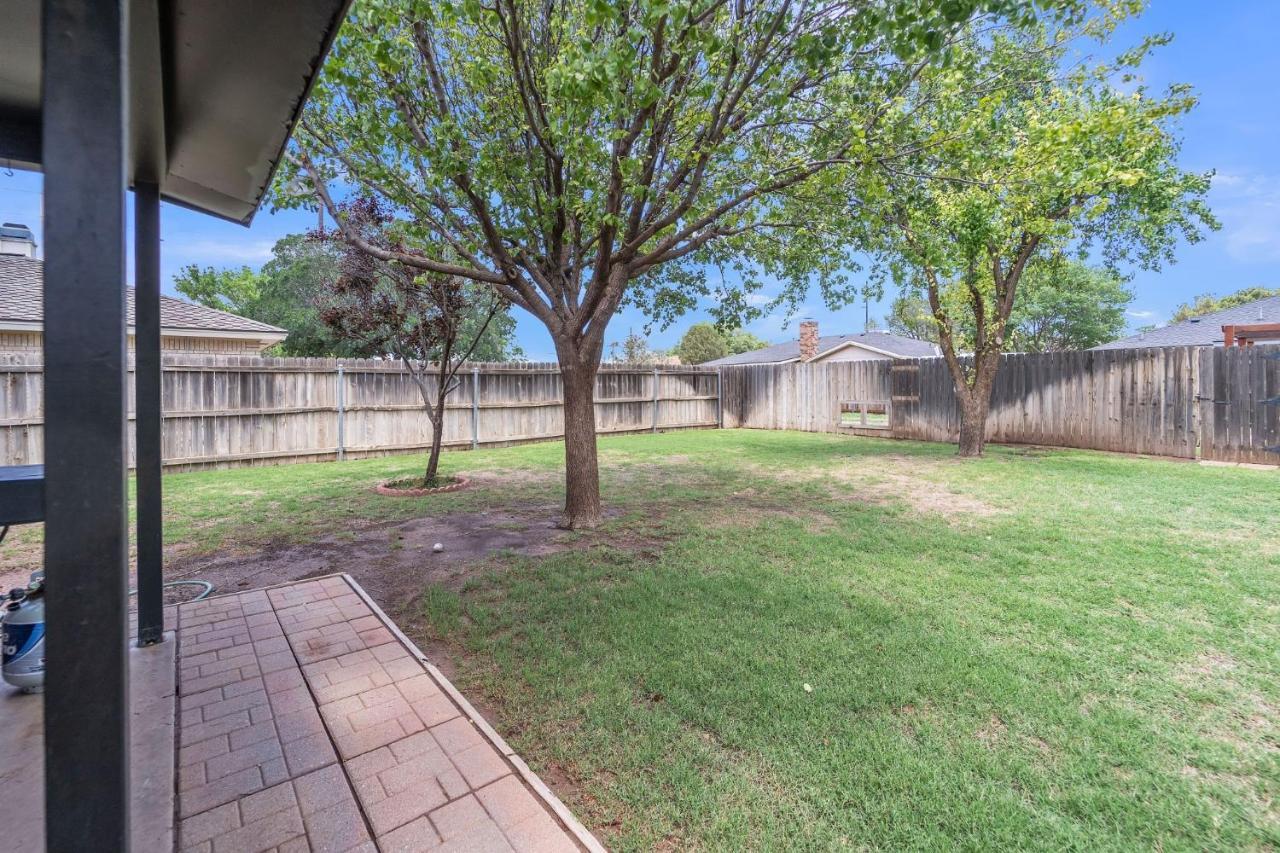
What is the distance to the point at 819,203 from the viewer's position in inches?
194

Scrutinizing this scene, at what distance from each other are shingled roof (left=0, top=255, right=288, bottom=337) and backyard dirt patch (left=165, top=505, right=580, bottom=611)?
6556 mm

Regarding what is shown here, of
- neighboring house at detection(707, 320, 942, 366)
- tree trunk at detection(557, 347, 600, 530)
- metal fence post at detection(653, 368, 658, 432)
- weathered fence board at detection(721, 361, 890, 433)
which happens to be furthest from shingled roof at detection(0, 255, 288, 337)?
neighboring house at detection(707, 320, 942, 366)

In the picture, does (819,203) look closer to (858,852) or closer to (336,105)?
(336,105)

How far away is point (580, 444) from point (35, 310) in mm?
9916

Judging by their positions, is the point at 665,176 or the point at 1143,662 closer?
the point at 1143,662

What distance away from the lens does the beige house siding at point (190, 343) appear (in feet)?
27.8

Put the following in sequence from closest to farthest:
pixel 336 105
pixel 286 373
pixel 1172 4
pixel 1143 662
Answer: pixel 1143 662, pixel 336 105, pixel 1172 4, pixel 286 373

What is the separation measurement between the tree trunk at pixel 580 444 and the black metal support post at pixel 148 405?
288 centimetres

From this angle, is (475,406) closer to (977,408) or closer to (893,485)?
(893,485)

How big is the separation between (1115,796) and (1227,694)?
1.11m

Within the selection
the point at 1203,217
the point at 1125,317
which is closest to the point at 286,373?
the point at 1203,217

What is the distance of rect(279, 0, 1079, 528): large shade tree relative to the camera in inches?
133

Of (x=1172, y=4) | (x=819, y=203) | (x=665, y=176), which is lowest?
(x=819, y=203)

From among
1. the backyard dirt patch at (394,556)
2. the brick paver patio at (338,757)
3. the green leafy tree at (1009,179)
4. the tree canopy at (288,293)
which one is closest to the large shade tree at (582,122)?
the green leafy tree at (1009,179)
